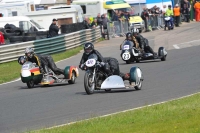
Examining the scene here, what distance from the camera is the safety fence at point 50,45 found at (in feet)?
84.8

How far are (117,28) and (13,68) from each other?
1652 cm

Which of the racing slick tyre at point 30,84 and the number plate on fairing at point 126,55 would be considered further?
the number plate on fairing at point 126,55

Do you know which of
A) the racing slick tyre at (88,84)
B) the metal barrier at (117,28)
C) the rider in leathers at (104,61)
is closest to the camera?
the racing slick tyre at (88,84)

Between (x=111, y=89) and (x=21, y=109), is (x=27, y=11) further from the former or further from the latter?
(x=21, y=109)

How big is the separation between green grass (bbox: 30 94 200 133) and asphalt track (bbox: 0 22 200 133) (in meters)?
0.94

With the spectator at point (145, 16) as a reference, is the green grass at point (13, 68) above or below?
below

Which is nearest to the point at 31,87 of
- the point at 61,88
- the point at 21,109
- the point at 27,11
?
the point at 61,88

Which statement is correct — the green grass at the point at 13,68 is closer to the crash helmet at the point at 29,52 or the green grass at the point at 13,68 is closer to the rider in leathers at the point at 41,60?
the rider in leathers at the point at 41,60

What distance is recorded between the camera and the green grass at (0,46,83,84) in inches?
832

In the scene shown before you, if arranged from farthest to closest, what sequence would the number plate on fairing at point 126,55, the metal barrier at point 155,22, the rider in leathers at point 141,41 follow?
the metal barrier at point 155,22, the number plate on fairing at point 126,55, the rider in leathers at point 141,41

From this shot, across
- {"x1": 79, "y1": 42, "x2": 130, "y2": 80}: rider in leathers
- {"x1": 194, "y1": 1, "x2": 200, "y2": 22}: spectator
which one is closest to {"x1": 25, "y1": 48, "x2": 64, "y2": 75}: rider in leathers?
{"x1": 79, "y1": 42, "x2": 130, "y2": 80}: rider in leathers

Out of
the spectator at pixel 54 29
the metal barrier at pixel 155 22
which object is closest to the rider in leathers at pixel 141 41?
the spectator at pixel 54 29

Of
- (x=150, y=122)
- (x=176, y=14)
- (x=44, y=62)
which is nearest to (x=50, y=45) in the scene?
(x=44, y=62)

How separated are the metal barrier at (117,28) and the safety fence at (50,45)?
3542 mm
